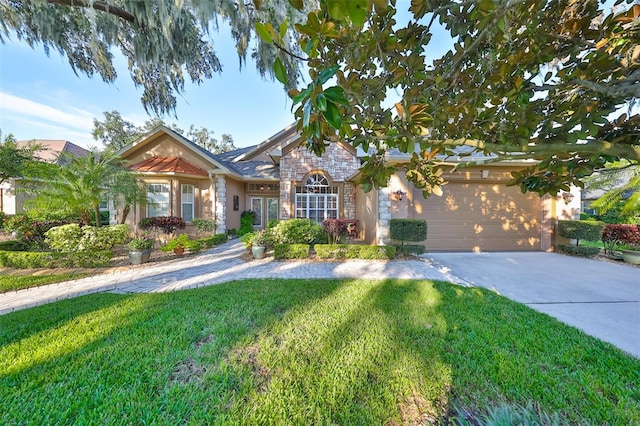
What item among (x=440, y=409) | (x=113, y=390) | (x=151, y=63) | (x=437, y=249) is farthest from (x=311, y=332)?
(x=151, y=63)

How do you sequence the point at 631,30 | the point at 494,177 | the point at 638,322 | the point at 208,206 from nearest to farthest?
the point at 631,30, the point at 638,322, the point at 494,177, the point at 208,206

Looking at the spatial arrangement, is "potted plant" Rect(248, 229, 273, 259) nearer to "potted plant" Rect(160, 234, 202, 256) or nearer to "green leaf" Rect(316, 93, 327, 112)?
"potted plant" Rect(160, 234, 202, 256)

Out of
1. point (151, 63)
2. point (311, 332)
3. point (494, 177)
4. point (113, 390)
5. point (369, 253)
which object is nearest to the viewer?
point (113, 390)

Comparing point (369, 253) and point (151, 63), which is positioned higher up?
point (151, 63)

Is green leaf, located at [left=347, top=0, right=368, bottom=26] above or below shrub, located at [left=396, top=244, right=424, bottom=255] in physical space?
above

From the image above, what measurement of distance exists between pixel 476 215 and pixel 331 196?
6.20 meters

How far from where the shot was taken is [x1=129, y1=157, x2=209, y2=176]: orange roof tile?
10.1m

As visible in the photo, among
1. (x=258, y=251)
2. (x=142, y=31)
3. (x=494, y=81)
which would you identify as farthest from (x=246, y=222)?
(x=494, y=81)

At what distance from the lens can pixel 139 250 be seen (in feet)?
23.4

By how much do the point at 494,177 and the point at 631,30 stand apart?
25.7 feet

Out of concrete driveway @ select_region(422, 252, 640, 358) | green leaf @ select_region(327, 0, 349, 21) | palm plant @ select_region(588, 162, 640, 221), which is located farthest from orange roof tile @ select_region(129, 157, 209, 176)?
palm plant @ select_region(588, 162, 640, 221)

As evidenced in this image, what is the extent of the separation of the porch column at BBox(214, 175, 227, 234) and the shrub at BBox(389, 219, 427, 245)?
799 centimetres

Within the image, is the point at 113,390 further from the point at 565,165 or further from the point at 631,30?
the point at 631,30

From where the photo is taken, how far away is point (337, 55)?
91.3 inches
